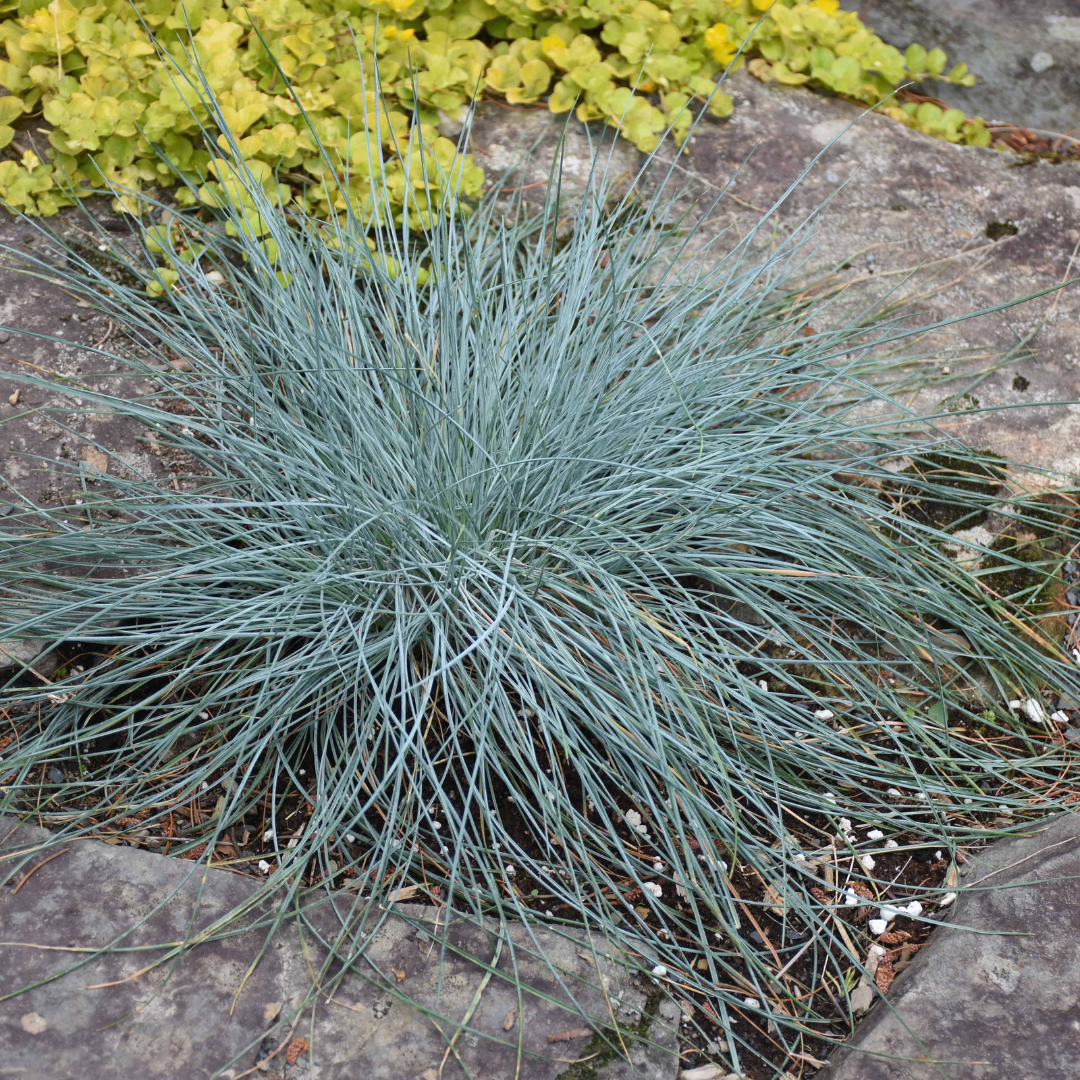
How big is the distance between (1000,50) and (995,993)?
305 cm

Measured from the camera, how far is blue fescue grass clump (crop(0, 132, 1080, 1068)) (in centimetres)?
148

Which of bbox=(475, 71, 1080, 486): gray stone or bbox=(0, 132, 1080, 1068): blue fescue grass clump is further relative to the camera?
bbox=(475, 71, 1080, 486): gray stone

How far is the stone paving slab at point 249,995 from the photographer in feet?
4.06

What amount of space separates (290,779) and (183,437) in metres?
0.67

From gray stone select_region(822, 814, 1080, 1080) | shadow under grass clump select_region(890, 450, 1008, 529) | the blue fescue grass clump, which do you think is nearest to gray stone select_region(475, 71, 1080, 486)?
shadow under grass clump select_region(890, 450, 1008, 529)

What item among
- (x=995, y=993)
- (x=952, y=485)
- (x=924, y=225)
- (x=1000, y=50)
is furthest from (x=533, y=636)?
(x=1000, y=50)

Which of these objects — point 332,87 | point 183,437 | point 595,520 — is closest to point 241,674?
point 183,437

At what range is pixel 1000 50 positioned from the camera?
3197 mm

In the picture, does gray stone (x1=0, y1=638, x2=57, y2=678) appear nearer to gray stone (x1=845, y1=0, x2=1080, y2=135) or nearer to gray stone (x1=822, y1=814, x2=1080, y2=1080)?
gray stone (x1=822, y1=814, x2=1080, y2=1080)

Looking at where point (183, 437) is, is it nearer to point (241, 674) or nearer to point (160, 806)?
point (241, 674)

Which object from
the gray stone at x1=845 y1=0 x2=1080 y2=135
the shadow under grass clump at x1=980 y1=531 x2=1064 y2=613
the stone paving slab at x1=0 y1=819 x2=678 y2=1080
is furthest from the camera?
the gray stone at x1=845 y1=0 x2=1080 y2=135

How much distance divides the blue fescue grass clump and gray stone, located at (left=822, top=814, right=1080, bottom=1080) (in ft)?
0.31

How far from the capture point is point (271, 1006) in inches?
50.6

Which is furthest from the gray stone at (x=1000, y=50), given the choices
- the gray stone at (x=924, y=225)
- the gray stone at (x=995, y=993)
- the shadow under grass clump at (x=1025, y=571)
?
the gray stone at (x=995, y=993)
